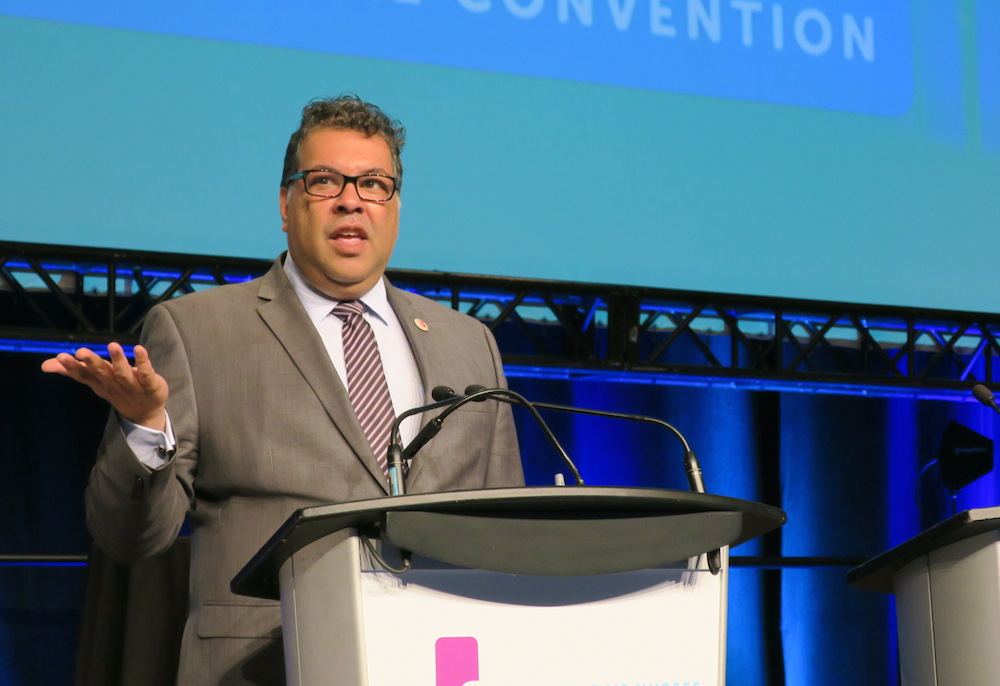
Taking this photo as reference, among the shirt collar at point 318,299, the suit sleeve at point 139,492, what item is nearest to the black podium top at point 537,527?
the suit sleeve at point 139,492

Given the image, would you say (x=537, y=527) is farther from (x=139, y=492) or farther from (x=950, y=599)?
(x=950, y=599)

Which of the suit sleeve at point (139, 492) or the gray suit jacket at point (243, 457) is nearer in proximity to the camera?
the suit sleeve at point (139, 492)

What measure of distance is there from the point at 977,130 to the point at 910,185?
1.12 ft

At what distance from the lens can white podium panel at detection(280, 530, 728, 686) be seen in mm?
1310

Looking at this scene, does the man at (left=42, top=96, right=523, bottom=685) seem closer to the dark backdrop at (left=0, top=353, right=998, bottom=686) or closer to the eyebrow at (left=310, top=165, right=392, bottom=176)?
the eyebrow at (left=310, top=165, right=392, bottom=176)

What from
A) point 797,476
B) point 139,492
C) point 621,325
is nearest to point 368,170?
point 139,492

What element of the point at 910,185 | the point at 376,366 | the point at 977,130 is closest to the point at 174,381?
the point at 376,366

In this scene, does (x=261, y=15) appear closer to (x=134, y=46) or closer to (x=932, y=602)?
(x=134, y=46)

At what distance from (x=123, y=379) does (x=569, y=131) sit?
8.85 ft

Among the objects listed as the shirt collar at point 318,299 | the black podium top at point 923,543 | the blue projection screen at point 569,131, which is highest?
the blue projection screen at point 569,131

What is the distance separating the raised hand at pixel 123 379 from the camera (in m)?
1.40

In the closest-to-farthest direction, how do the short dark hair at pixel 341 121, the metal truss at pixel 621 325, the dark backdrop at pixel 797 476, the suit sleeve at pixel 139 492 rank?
the suit sleeve at pixel 139 492, the short dark hair at pixel 341 121, the metal truss at pixel 621 325, the dark backdrop at pixel 797 476

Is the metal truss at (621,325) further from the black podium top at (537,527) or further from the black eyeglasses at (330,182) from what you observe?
the black podium top at (537,527)

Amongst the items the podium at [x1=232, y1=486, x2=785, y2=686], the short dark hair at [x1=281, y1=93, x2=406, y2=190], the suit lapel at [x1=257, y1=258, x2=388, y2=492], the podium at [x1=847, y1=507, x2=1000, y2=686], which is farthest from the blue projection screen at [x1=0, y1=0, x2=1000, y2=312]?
the podium at [x1=232, y1=486, x2=785, y2=686]
